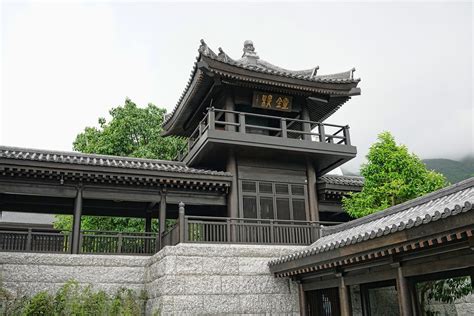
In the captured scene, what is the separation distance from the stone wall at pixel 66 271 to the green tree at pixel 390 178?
6.87 metres

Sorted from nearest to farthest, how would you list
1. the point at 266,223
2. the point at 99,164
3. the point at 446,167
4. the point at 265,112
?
the point at 99,164
the point at 266,223
the point at 265,112
the point at 446,167

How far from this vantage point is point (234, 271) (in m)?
12.0

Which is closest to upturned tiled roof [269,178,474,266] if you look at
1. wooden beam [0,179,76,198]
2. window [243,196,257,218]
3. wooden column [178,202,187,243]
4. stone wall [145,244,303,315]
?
stone wall [145,244,303,315]

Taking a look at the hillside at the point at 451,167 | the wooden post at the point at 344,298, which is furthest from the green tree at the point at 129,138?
the hillside at the point at 451,167

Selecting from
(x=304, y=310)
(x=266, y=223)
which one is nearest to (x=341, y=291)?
(x=304, y=310)

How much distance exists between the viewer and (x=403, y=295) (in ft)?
26.2

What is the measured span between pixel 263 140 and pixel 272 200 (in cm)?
195

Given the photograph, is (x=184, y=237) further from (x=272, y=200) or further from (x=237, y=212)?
(x=272, y=200)

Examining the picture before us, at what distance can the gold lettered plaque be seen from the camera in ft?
50.6

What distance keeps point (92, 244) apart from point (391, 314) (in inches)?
337

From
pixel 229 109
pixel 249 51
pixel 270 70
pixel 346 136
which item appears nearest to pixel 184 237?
pixel 229 109

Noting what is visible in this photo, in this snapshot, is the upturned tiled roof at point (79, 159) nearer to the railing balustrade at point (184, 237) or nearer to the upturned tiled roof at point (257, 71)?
the railing balustrade at point (184, 237)

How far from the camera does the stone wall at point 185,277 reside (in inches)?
444

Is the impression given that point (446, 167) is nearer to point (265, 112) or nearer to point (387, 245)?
point (265, 112)
